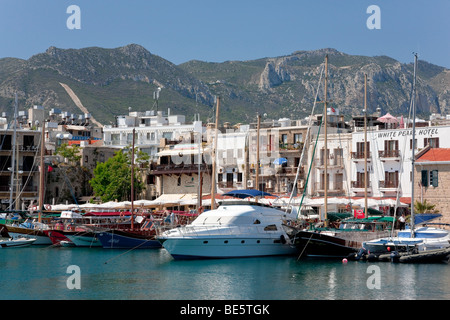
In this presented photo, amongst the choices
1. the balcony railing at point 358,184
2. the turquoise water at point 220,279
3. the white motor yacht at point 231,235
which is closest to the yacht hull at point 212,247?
the white motor yacht at point 231,235

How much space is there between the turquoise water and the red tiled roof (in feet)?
67.6

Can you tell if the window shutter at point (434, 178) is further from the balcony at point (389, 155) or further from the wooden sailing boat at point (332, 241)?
the wooden sailing boat at point (332, 241)

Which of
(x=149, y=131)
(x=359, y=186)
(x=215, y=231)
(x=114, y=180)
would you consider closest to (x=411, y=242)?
(x=215, y=231)

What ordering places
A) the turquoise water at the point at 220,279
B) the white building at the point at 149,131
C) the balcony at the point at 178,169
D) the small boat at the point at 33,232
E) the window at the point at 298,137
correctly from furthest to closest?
1. the white building at the point at 149,131
2. the balcony at the point at 178,169
3. the window at the point at 298,137
4. the small boat at the point at 33,232
5. the turquoise water at the point at 220,279

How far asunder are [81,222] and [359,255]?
30.7 meters

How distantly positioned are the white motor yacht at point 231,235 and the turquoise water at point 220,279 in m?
0.86

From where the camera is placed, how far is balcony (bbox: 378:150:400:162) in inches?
2940

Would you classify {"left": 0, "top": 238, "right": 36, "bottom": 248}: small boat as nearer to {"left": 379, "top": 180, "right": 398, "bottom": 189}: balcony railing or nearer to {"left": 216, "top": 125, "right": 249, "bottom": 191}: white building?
{"left": 216, "top": 125, "right": 249, "bottom": 191}: white building

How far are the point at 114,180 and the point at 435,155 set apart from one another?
39.8 metres

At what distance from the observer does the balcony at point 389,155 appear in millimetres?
74688

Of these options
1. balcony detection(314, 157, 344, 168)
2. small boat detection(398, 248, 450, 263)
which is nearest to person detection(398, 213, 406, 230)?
small boat detection(398, 248, 450, 263)
